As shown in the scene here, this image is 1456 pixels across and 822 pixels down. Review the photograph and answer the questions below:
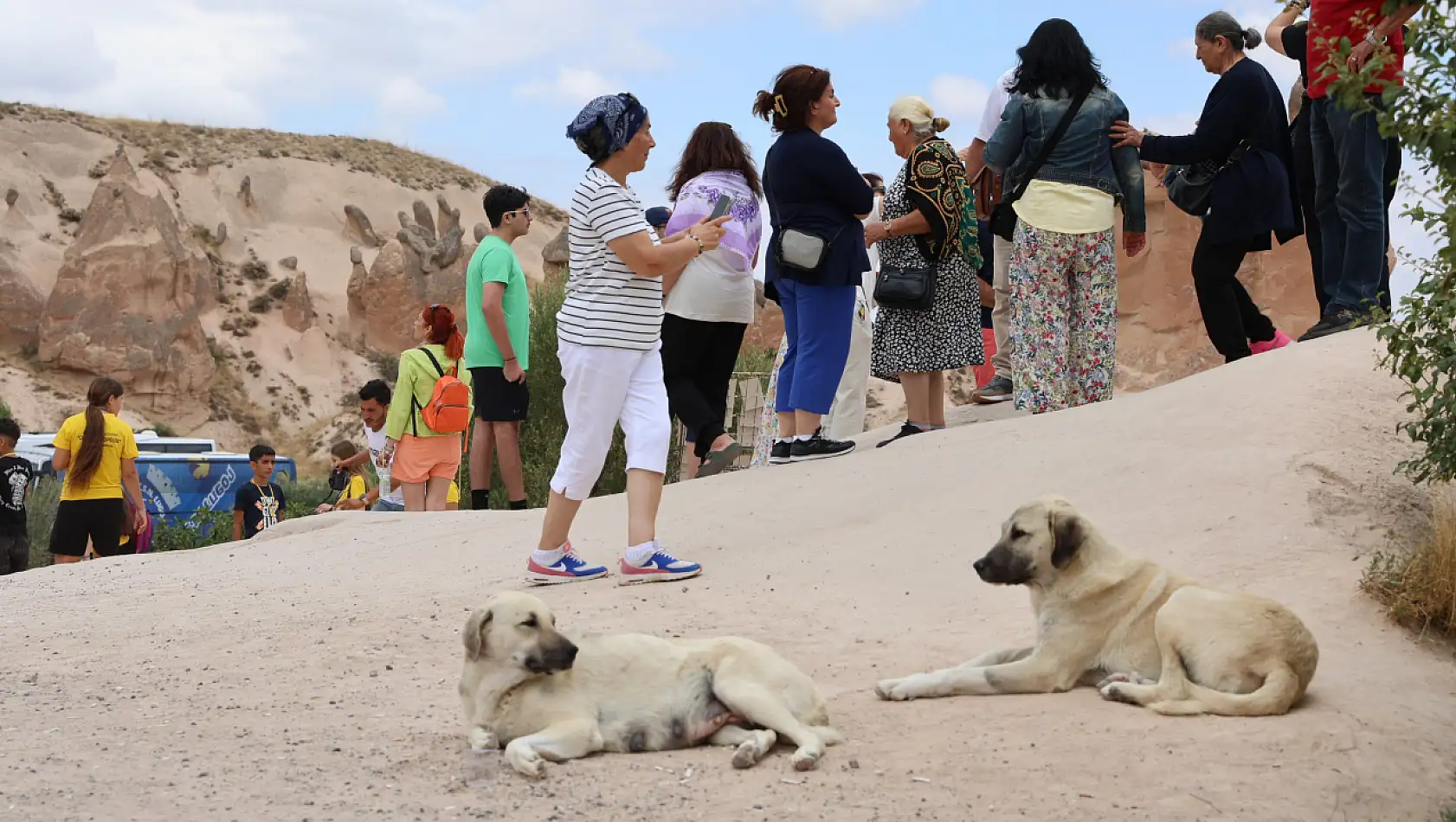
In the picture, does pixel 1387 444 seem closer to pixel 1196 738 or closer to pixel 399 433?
pixel 1196 738

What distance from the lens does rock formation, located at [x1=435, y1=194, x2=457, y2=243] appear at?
42.9 m

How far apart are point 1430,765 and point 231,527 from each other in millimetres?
13709

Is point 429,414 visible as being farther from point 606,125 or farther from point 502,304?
point 606,125

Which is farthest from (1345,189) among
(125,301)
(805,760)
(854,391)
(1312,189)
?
(125,301)

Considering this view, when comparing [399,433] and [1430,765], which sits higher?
[399,433]

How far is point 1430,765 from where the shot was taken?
14.3ft

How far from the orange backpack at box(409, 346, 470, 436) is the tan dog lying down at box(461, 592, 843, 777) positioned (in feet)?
18.1

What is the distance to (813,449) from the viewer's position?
8.71 meters

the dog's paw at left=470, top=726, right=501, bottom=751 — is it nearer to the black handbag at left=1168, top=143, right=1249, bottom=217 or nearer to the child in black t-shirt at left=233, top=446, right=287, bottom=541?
the black handbag at left=1168, top=143, right=1249, bottom=217

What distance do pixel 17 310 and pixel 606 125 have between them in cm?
3475

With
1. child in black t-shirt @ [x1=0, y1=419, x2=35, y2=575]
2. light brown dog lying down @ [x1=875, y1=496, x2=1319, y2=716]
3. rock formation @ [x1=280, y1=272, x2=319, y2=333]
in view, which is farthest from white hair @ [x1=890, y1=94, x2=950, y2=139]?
rock formation @ [x1=280, y1=272, x2=319, y2=333]

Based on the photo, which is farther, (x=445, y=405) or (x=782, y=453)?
(x=445, y=405)

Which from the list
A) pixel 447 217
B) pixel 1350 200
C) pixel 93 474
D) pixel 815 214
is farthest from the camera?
pixel 447 217

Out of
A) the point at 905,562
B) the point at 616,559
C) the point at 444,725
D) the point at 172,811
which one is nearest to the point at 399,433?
the point at 616,559
